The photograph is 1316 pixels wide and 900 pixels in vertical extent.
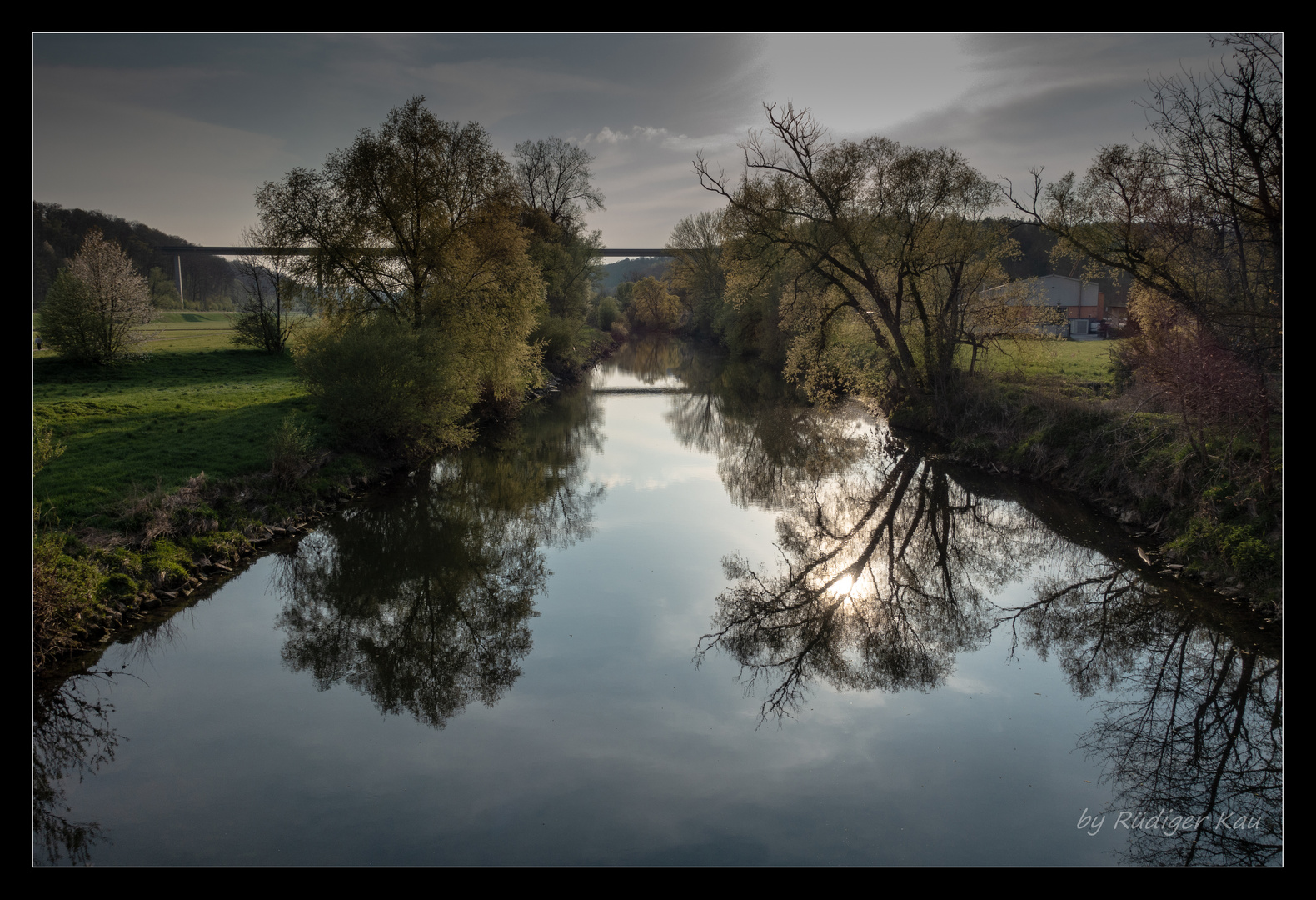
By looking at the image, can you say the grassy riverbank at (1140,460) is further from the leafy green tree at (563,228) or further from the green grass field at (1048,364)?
the leafy green tree at (563,228)

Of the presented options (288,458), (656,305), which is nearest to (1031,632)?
(288,458)

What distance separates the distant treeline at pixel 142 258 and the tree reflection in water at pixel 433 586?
5.35m

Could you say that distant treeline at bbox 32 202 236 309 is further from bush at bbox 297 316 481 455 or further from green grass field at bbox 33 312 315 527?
bush at bbox 297 316 481 455

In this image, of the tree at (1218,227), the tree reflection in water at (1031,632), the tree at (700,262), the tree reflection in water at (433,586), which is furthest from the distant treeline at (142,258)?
the tree at (700,262)

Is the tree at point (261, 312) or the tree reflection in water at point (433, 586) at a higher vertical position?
the tree at point (261, 312)

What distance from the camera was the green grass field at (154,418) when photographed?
1191 centimetres

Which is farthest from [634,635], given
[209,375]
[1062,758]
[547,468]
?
[209,375]

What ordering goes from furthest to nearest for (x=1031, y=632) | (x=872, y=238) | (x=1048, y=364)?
1. (x=1048, y=364)
2. (x=872, y=238)
3. (x=1031, y=632)

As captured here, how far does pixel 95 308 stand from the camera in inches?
992

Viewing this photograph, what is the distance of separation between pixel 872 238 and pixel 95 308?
27010mm

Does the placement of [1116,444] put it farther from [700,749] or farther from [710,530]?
[700,749]

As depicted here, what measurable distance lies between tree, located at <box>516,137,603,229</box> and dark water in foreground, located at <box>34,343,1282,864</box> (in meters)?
30.8

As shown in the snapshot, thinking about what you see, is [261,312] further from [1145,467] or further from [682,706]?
[1145,467]

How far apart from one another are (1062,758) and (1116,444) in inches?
384
